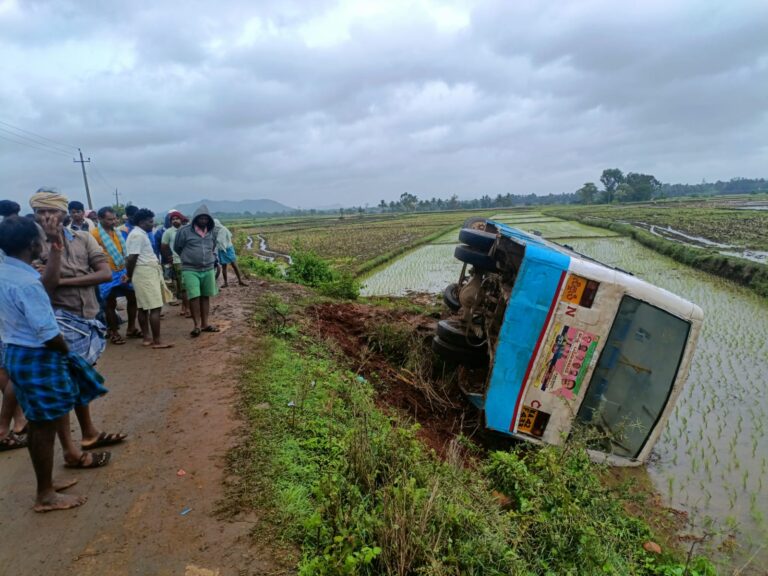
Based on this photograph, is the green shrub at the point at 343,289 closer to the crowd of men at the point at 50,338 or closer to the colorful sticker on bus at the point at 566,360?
the crowd of men at the point at 50,338

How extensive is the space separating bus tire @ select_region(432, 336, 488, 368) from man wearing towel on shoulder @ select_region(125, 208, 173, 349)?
10.9ft

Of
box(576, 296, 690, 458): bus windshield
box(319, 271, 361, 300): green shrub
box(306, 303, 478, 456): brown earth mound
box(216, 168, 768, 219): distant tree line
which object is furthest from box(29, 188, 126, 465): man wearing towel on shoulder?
box(216, 168, 768, 219): distant tree line

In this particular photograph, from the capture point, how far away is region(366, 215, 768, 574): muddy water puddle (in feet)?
12.3

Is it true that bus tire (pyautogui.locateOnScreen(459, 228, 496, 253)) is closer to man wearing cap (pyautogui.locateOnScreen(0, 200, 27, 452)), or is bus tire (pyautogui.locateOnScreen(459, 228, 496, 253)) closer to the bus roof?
the bus roof

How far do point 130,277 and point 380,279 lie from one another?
413 inches

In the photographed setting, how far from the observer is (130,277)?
5.19m

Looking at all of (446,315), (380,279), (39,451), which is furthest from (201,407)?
(380,279)

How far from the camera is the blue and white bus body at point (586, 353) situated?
3977mm

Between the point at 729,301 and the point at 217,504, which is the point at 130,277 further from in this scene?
the point at 729,301

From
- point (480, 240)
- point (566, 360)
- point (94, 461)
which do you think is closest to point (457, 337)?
point (480, 240)

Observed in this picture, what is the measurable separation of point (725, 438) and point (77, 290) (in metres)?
6.39

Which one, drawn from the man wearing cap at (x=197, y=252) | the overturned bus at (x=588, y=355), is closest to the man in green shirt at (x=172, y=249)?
the man wearing cap at (x=197, y=252)

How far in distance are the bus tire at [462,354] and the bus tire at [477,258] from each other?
38.2 inches

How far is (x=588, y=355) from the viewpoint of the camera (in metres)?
4.03
